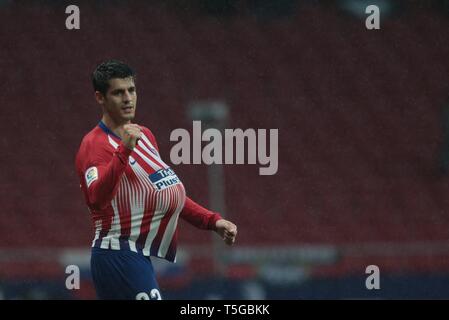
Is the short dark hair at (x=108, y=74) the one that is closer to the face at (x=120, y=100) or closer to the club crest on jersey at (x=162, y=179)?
the face at (x=120, y=100)

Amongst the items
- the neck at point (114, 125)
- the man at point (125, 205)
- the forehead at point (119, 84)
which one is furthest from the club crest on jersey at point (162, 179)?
the forehead at point (119, 84)

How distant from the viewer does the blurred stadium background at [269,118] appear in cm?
688

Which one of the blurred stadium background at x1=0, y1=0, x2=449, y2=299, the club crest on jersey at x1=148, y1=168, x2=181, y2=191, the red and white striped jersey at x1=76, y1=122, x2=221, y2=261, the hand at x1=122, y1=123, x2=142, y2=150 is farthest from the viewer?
the blurred stadium background at x1=0, y1=0, x2=449, y2=299

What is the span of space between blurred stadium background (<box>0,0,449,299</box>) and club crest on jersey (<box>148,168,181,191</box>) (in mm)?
3681

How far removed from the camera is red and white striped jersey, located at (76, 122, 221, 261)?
2.70 meters

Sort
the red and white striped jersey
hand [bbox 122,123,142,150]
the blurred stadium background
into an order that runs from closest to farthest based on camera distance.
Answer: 1. hand [bbox 122,123,142,150]
2. the red and white striped jersey
3. the blurred stadium background

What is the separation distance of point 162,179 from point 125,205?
0.50ft

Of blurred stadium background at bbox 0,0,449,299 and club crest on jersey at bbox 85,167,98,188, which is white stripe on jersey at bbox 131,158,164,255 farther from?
blurred stadium background at bbox 0,0,449,299

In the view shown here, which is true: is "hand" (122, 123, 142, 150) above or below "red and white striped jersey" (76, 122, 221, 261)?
above

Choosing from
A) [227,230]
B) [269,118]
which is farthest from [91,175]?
Result: [269,118]

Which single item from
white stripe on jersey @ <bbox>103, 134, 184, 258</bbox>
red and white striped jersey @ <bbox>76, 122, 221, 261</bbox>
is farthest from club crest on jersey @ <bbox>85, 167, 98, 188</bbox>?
white stripe on jersey @ <bbox>103, 134, 184, 258</bbox>

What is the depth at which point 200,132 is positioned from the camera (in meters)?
5.74

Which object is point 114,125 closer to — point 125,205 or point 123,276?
point 125,205

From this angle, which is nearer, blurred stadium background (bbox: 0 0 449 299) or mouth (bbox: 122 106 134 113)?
mouth (bbox: 122 106 134 113)
